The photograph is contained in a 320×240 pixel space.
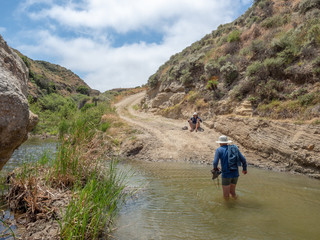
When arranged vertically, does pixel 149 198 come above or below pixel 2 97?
below

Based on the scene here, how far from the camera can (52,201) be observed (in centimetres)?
429

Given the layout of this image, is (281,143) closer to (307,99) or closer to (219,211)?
(307,99)

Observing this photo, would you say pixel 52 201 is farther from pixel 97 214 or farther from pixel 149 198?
pixel 149 198

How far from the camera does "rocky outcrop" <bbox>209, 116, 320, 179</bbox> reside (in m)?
9.43

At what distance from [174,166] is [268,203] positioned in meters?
5.47

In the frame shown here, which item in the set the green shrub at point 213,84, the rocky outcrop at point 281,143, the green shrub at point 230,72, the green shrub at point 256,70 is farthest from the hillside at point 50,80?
the rocky outcrop at point 281,143

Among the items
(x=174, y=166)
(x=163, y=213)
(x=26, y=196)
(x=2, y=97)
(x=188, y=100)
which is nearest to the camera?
(x=2, y=97)

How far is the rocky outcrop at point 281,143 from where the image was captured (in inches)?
371

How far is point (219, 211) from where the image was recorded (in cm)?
531

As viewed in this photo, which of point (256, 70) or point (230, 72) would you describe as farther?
point (230, 72)

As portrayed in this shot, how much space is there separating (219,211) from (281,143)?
23.0ft

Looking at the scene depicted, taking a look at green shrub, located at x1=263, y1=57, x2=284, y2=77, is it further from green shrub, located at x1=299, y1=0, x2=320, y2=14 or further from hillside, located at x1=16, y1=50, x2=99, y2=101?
hillside, located at x1=16, y1=50, x2=99, y2=101

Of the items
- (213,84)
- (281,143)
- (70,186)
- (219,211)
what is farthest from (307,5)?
(70,186)

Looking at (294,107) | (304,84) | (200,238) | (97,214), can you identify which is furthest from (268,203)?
(304,84)
